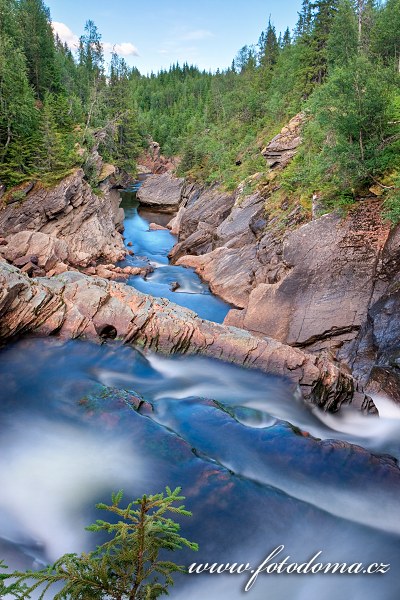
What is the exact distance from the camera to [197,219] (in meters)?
34.4

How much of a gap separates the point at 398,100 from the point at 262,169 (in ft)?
44.9

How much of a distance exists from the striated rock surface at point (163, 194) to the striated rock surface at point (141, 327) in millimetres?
37048

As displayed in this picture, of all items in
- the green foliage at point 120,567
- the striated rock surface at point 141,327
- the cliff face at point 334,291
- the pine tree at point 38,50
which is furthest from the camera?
the pine tree at point 38,50

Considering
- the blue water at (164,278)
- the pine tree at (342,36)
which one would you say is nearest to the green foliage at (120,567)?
the blue water at (164,278)

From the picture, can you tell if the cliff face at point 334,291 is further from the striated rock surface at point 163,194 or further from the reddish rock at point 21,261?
the striated rock surface at point 163,194

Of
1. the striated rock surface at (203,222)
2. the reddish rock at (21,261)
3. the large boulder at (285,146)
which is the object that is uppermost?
the large boulder at (285,146)

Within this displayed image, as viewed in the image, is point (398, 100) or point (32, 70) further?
point (32, 70)

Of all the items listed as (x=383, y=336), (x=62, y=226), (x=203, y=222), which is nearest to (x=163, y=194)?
(x=203, y=222)

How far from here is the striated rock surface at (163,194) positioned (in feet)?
162

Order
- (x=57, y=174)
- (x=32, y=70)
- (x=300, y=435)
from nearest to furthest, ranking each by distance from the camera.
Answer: (x=300, y=435)
(x=57, y=174)
(x=32, y=70)

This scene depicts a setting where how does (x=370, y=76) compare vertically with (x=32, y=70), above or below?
below

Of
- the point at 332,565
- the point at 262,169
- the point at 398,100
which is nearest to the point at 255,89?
the point at 262,169

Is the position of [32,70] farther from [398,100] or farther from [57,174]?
[398,100]

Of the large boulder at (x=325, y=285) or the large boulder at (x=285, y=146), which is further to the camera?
the large boulder at (x=285, y=146)
